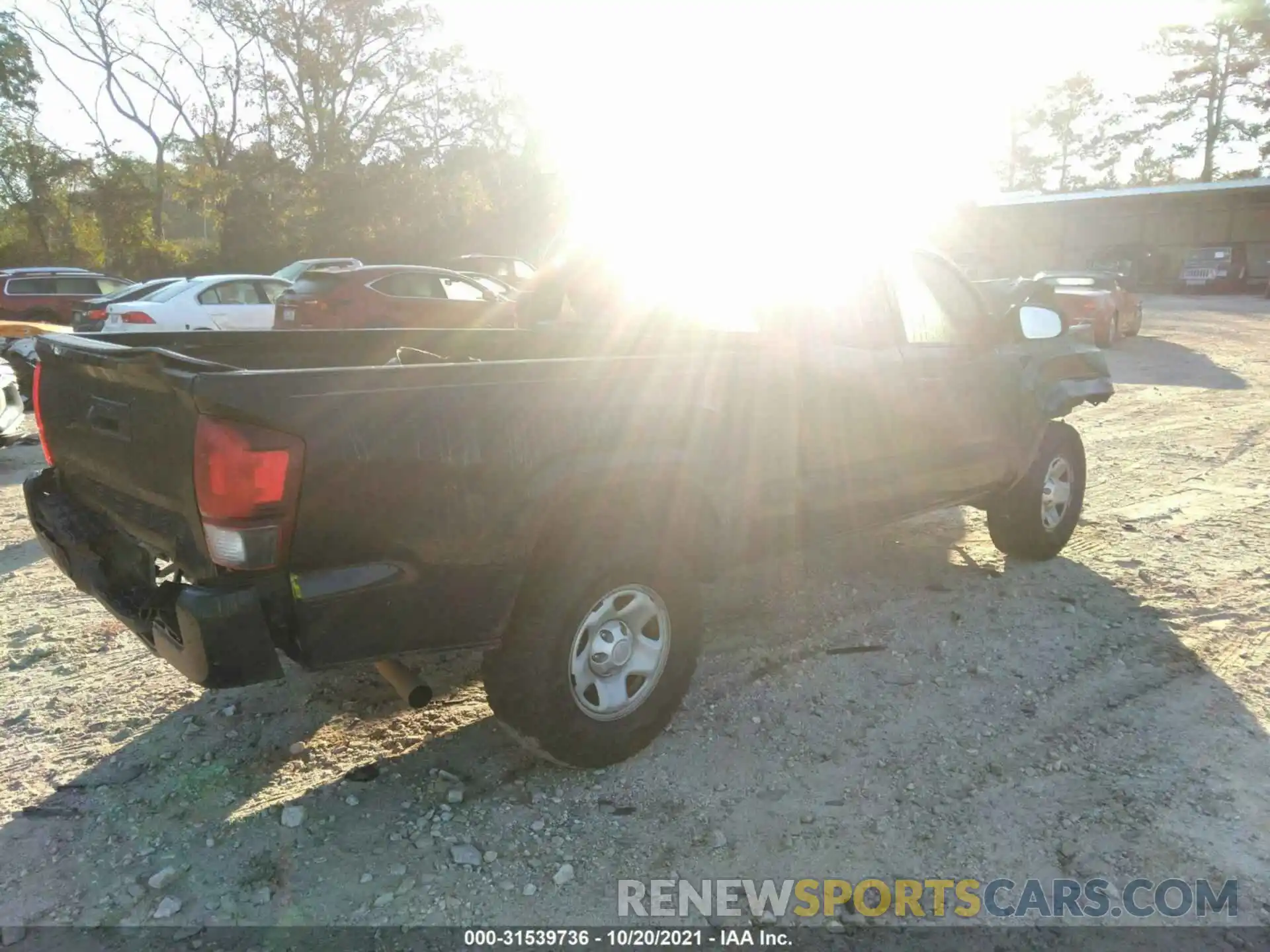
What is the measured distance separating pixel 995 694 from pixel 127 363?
11.1 ft

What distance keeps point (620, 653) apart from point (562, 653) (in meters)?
0.29

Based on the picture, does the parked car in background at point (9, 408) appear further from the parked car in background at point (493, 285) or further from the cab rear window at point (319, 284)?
the parked car in background at point (493, 285)

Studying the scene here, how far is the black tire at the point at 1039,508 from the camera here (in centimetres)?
504

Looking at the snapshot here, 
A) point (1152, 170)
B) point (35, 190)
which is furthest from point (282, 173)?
point (1152, 170)

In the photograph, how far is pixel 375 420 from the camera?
248 centimetres

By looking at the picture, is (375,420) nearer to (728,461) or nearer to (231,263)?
(728,461)

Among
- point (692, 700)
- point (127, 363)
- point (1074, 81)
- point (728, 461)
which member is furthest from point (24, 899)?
point (1074, 81)

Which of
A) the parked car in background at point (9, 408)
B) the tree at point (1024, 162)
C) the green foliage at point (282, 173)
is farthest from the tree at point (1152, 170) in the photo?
the parked car in background at point (9, 408)

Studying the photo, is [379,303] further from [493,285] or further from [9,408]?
[9,408]

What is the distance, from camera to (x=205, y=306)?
1427 cm

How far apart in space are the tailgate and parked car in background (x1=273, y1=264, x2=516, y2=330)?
8.94 m

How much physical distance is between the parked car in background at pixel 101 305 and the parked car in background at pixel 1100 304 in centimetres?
1520

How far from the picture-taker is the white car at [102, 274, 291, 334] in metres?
13.7

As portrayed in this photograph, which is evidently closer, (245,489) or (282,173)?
(245,489)
